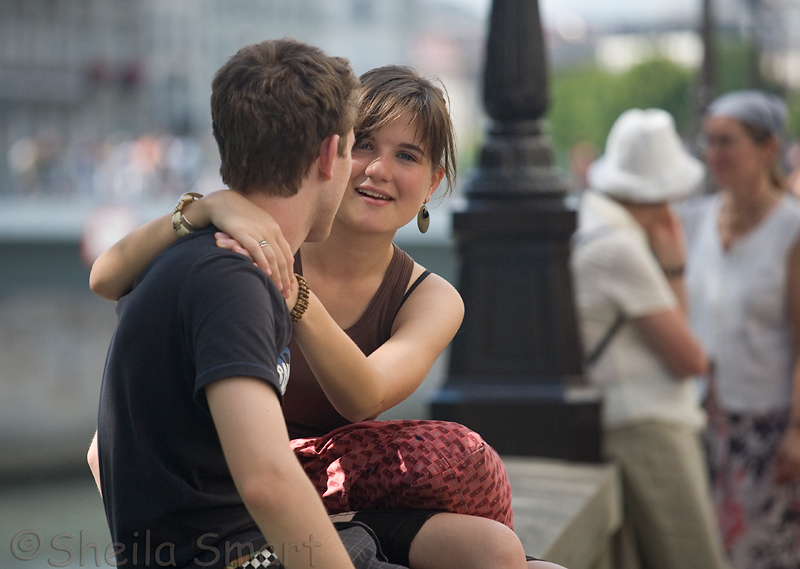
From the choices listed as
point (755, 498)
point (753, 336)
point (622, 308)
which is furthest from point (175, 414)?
point (755, 498)

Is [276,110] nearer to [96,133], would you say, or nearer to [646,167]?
[646,167]

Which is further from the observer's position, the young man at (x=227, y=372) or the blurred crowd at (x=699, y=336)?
the blurred crowd at (x=699, y=336)

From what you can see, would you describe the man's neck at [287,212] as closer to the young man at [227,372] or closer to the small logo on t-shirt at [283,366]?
the young man at [227,372]

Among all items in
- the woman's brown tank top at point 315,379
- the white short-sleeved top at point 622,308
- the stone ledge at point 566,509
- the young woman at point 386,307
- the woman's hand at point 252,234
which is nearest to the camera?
the woman's hand at point 252,234

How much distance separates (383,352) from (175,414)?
0.51 meters

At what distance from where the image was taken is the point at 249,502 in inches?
59.4

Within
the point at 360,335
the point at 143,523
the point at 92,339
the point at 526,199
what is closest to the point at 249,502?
the point at 143,523

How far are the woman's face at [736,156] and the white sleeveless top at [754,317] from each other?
0.65 ft

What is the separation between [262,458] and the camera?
1.50m

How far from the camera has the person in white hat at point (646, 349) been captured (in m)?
4.42

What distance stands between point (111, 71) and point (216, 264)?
208ft

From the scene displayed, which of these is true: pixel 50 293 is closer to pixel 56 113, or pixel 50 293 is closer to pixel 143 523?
pixel 143 523

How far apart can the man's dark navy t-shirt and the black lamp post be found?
295cm

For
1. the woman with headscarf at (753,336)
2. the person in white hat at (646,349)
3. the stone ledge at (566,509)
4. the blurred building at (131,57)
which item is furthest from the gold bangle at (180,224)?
the blurred building at (131,57)
